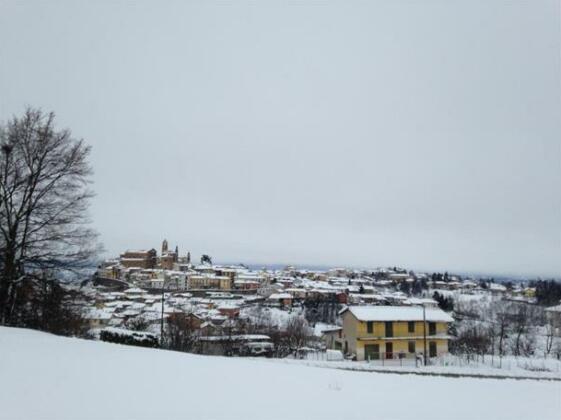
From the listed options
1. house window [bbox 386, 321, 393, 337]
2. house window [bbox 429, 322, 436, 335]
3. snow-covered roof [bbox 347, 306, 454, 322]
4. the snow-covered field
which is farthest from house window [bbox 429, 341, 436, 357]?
the snow-covered field

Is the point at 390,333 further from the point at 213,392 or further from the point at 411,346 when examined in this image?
the point at 213,392

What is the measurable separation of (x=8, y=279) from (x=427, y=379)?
12792mm

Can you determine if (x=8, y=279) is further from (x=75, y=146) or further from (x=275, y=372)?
(x=275, y=372)

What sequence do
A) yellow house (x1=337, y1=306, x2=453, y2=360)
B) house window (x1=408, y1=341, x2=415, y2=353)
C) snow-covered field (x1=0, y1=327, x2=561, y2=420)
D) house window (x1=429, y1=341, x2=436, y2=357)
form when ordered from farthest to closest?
house window (x1=429, y1=341, x2=436, y2=357), house window (x1=408, y1=341, x2=415, y2=353), yellow house (x1=337, y1=306, x2=453, y2=360), snow-covered field (x1=0, y1=327, x2=561, y2=420)

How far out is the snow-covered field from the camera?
15.4ft

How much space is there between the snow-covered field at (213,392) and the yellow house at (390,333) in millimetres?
27195

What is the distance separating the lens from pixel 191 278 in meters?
126

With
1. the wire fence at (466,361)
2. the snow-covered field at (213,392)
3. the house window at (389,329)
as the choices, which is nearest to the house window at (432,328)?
the wire fence at (466,361)

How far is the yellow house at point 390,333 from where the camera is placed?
34.3 m

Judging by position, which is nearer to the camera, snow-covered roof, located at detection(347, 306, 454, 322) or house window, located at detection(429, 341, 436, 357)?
snow-covered roof, located at detection(347, 306, 454, 322)

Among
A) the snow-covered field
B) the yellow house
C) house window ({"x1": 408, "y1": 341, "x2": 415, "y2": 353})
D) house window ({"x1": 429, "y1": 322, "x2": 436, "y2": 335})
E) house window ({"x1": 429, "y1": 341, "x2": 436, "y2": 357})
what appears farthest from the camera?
house window ({"x1": 429, "y1": 322, "x2": 436, "y2": 335})

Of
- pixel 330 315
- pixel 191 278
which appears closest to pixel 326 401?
pixel 330 315

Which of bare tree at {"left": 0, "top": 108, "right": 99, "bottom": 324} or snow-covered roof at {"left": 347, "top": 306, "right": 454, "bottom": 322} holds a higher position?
bare tree at {"left": 0, "top": 108, "right": 99, "bottom": 324}

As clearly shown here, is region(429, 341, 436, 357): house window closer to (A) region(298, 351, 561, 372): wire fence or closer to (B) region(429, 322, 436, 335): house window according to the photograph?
(B) region(429, 322, 436, 335): house window
